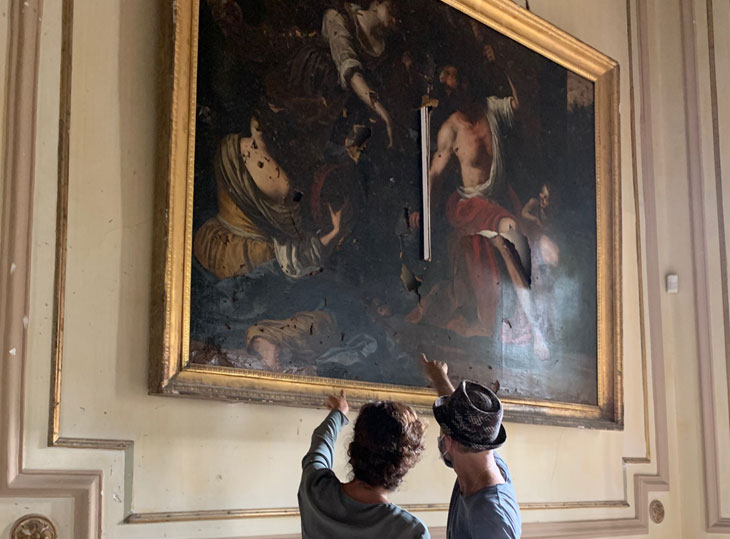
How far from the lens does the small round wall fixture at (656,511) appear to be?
551 cm

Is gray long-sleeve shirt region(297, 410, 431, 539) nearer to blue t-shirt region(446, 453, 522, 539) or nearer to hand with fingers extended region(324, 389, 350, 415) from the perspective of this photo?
blue t-shirt region(446, 453, 522, 539)

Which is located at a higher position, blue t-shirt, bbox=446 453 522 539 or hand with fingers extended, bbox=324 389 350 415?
hand with fingers extended, bbox=324 389 350 415

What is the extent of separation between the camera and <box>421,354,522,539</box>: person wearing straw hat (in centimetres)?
286

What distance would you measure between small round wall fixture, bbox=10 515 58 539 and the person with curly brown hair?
80cm

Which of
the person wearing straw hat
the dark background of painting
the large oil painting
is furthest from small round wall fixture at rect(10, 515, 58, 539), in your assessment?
the person wearing straw hat

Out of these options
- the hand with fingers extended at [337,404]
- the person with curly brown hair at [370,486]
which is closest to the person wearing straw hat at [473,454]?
the person with curly brown hair at [370,486]

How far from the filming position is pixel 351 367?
3.91m

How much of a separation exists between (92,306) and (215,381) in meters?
→ 0.52

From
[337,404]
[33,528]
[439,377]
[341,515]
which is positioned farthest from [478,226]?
[33,528]

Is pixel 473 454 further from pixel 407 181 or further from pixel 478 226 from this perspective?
pixel 478 226

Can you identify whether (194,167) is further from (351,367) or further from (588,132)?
(588,132)

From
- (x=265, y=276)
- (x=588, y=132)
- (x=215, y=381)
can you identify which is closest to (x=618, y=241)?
(x=588, y=132)

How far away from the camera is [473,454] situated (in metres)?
2.98

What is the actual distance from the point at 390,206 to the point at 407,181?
0.18 m
